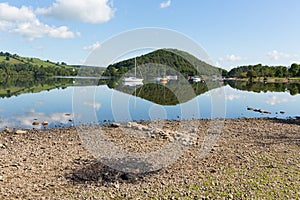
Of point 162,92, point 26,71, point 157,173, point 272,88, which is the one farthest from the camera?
point 26,71

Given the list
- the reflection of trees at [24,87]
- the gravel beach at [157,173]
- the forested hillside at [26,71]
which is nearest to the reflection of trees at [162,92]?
the gravel beach at [157,173]

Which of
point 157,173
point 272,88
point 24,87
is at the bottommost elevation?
point 157,173

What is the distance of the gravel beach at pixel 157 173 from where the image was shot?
6820 mm

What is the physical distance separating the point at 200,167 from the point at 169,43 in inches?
Answer: 173

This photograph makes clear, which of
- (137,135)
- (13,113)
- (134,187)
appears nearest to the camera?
(134,187)

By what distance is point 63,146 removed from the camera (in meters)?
11.8

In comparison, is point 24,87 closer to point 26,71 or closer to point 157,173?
point 157,173

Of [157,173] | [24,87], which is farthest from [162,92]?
[24,87]

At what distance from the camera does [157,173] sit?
820cm

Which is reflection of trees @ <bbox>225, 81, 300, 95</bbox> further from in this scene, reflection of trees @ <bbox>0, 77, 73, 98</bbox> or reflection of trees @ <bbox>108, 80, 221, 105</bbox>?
reflection of trees @ <bbox>0, 77, 73, 98</bbox>

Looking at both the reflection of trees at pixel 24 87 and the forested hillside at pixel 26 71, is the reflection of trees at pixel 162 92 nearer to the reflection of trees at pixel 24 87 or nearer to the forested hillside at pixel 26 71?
the reflection of trees at pixel 24 87

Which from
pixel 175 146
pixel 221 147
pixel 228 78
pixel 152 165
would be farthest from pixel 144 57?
pixel 228 78

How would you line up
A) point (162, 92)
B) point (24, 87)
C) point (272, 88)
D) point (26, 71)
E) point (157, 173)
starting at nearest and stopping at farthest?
point (157, 173) → point (162, 92) → point (24, 87) → point (272, 88) → point (26, 71)

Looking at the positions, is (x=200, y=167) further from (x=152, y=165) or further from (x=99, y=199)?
(x=99, y=199)
